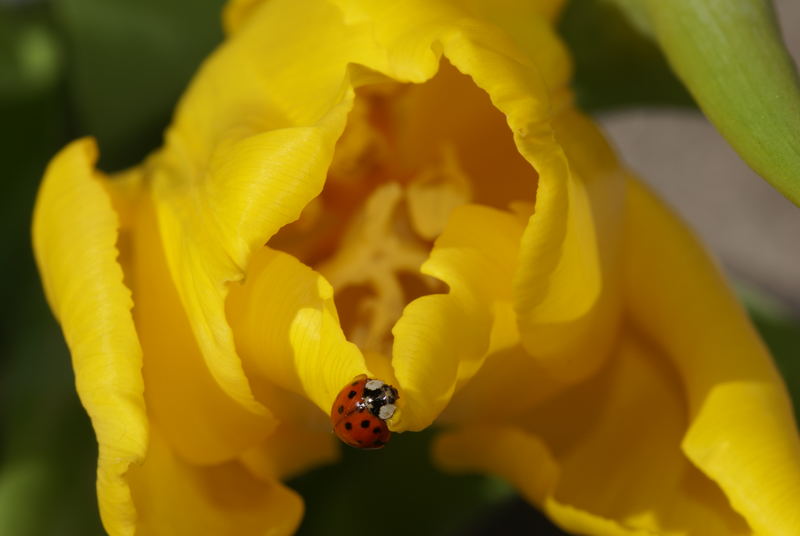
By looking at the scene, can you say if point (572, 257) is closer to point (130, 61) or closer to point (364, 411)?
point (364, 411)

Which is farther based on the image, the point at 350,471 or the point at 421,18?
the point at 350,471

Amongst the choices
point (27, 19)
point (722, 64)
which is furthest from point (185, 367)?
point (27, 19)

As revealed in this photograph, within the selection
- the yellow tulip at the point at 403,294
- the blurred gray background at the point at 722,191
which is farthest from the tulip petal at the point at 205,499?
the blurred gray background at the point at 722,191

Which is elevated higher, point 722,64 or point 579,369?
point 722,64

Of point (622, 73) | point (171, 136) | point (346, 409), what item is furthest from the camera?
point (622, 73)

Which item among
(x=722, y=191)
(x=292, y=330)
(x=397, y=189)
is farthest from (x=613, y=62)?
(x=722, y=191)

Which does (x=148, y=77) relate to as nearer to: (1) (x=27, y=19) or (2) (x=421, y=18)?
(1) (x=27, y=19)
